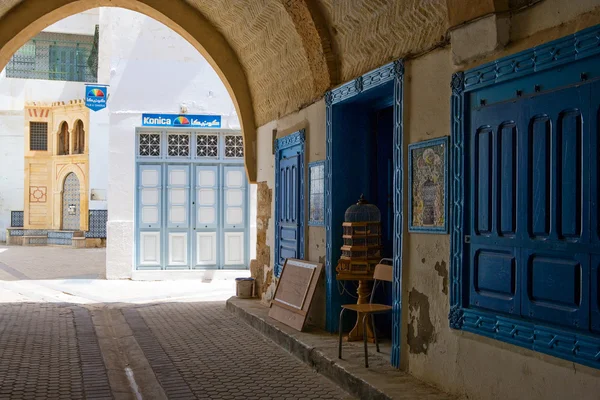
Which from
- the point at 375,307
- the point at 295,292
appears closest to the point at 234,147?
the point at 295,292

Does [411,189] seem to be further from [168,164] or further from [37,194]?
[37,194]

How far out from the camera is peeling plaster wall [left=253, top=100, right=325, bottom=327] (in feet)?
24.5

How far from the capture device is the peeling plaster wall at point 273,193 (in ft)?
24.5

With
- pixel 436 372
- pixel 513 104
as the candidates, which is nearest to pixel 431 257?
pixel 436 372

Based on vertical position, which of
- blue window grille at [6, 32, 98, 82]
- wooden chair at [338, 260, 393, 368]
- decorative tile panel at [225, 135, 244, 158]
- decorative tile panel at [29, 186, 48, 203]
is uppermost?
blue window grille at [6, 32, 98, 82]

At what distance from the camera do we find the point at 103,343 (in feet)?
24.7

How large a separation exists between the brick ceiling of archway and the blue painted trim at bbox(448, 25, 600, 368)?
703 mm

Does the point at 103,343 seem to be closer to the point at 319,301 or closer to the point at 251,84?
the point at 319,301

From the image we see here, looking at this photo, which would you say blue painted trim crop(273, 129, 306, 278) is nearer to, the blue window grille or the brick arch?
the brick arch

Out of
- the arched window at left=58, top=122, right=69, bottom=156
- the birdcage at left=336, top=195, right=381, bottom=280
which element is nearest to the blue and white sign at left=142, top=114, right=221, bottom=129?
the birdcage at left=336, top=195, right=381, bottom=280

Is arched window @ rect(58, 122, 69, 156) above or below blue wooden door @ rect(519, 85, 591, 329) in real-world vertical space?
above

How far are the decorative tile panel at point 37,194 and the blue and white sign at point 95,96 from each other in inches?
470

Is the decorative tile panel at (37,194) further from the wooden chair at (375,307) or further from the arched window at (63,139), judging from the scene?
the wooden chair at (375,307)

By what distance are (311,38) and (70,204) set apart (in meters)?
23.9
